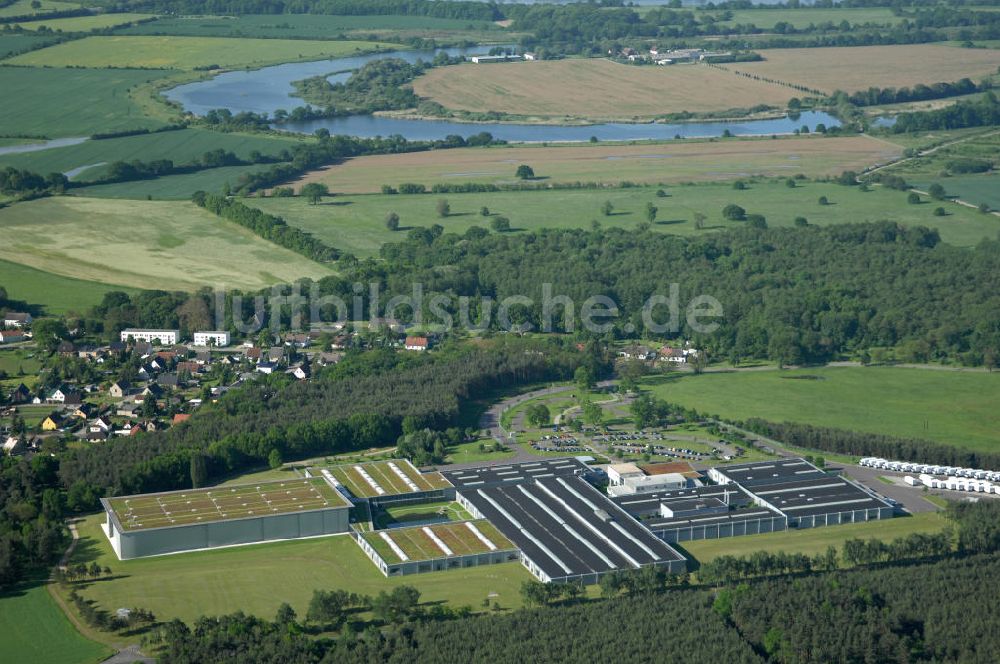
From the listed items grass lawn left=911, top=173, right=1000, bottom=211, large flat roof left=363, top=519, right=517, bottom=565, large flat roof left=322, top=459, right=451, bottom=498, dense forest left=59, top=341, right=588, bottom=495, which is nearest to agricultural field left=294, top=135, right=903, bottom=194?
grass lawn left=911, top=173, right=1000, bottom=211

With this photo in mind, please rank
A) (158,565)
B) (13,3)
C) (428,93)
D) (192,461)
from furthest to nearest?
1. (13,3)
2. (428,93)
3. (192,461)
4. (158,565)

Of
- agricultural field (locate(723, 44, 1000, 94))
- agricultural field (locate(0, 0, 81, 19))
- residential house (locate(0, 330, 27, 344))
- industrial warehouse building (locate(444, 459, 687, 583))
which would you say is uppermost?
agricultural field (locate(0, 0, 81, 19))

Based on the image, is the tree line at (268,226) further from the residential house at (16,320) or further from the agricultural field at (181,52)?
the agricultural field at (181,52)

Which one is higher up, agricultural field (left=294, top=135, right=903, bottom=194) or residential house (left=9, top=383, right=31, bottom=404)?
agricultural field (left=294, top=135, right=903, bottom=194)

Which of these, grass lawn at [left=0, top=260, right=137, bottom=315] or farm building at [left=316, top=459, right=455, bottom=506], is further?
grass lawn at [left=0, top=260, right=137, bottom=315]

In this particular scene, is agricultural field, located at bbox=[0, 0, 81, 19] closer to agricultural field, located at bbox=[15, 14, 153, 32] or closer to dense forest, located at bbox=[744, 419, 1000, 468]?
agricultural field, located at bbox=[15, 14, 153, 32]

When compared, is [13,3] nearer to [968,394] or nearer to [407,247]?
[407,247]

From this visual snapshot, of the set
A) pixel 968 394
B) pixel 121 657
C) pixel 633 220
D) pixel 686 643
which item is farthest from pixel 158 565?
pixel 633 220
